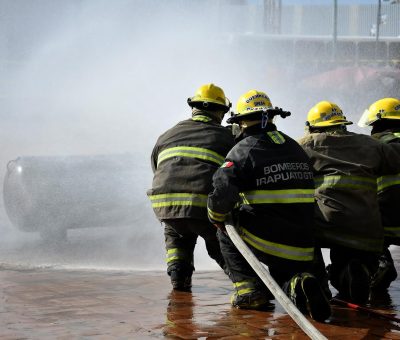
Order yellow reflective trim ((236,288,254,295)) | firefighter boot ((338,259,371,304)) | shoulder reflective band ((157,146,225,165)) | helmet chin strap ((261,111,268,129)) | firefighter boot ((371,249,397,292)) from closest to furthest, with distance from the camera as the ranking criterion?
yellow reflective trim ((236,288,254,295)) → helmet chin strap ((261,111,268,129)) → firefighter boot ((338,259,371,304)) → shoulder reflective band ((157,146,225,165)) → firefighter boot ((371,249,397,292))

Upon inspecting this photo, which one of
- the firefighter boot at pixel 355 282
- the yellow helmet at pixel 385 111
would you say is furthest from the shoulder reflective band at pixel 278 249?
the yellow helmet at pixel 385 111

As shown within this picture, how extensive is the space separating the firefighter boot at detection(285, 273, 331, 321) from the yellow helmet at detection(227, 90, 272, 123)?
1153mm

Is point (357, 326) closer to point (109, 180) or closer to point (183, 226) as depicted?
point (183, 226)

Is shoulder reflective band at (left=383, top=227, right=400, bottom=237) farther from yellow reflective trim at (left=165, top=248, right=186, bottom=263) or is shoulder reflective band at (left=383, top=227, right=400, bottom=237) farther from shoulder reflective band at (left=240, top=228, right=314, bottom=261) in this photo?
yellow reflective trim at (left=165, top=248, right=186, bottom=263)

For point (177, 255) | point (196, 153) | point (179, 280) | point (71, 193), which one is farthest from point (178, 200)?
point (71, 193)

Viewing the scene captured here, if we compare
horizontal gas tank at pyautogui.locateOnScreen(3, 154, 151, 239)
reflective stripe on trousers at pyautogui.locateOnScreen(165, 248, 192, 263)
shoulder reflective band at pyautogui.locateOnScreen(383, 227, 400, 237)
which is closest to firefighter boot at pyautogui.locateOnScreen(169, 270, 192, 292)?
reflective stripe on trousers at pyautogui.locateOnScreen(165, 248, 192, 263)

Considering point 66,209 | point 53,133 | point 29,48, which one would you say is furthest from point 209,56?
point 66,209

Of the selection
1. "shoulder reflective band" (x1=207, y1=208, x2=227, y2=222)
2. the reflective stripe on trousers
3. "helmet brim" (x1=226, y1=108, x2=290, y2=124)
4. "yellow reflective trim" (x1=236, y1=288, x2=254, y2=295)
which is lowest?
"yellow reflective trim" (x1=236, y1=288, x2=254, y2=295)

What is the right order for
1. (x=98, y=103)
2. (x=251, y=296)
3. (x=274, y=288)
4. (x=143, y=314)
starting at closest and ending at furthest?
(x=274, y=288)
(x=143, y=314)
(x=251, y=296)
(x=98, y=103)

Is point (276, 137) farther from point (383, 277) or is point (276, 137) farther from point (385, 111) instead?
point (385, 111)

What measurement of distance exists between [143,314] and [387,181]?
7.90 ft

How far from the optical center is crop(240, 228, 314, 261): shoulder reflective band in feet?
16.6

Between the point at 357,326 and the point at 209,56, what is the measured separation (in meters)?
21.2

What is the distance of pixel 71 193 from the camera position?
10.2 meters
